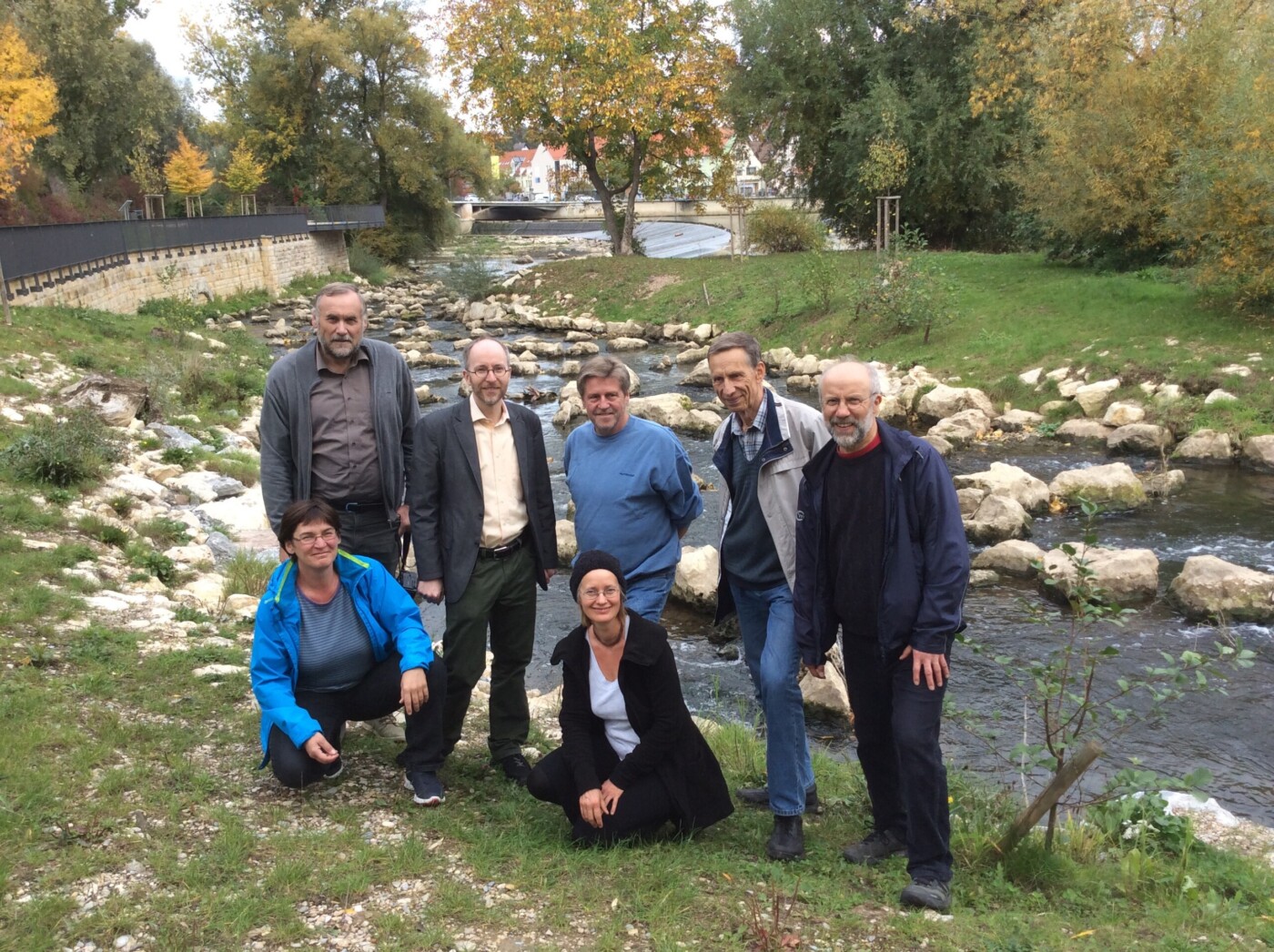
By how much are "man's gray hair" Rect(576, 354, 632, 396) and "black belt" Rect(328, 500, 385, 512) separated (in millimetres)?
1142

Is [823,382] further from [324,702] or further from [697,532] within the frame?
[697,532]

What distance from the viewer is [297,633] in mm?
4273

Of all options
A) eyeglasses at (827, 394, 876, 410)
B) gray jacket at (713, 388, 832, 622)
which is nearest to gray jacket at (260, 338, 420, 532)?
gray jacket at (713, 388, 832, 622)

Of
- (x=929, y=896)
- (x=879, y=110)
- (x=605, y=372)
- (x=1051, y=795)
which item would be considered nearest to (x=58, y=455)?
(x=605, y=372)

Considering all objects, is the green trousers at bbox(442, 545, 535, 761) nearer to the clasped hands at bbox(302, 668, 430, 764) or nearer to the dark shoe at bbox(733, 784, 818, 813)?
the clasped hands at bbox(302, 668, 430, 764)

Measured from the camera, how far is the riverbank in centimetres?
334

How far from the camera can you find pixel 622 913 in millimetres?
3500

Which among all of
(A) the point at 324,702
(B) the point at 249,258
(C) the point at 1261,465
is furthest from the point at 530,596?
(B) the point at 249,258

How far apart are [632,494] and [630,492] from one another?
12mm

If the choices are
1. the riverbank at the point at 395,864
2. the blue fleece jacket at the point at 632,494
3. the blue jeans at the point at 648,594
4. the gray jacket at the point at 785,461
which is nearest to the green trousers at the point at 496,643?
the riverbank at the point at 395,864

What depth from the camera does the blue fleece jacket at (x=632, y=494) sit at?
14.4 ft

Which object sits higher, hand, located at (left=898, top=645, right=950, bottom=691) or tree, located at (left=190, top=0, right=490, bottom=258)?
tree, located at (left=190, top=0, right=490, bottom=258)

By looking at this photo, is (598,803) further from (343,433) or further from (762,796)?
(343,433)

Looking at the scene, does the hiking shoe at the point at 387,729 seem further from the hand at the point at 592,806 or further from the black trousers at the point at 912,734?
the black trousers at the point at 912,734
